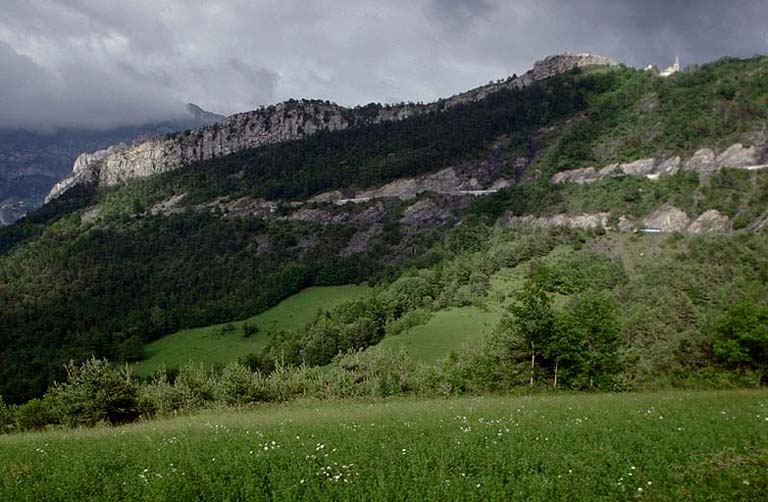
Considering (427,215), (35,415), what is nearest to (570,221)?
(427,215)

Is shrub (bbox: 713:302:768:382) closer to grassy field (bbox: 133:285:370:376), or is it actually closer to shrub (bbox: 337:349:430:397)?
shrub (bbox: 337:349:430:397)

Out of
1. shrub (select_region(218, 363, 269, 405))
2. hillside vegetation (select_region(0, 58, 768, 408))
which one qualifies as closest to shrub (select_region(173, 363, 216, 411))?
hillside vegetation (select_region(0, 58, 768, 408))

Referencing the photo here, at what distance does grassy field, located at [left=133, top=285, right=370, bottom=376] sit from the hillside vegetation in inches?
193

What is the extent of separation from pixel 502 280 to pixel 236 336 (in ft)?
204

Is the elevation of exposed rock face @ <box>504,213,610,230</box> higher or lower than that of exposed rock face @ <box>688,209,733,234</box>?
higher

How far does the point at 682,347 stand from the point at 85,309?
6141 inches

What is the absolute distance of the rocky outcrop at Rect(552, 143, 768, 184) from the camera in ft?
356

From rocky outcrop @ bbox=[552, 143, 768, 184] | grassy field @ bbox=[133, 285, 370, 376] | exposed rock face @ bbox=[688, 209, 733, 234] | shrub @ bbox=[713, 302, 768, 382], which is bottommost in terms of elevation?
grassy field @ bbox=[133, 285, 370, 376]

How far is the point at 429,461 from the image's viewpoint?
11289 millimetres

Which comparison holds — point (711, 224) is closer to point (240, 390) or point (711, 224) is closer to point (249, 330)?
point (240, 390)

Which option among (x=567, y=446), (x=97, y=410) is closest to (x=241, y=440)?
(x=567, y=446)

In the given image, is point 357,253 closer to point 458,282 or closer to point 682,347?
point 458,282

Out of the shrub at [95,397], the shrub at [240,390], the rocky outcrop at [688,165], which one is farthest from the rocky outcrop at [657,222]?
the shrub at [95,397]

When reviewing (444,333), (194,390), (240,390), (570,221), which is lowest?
(194,390)
